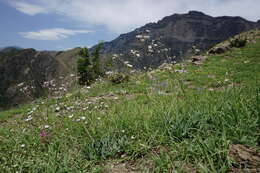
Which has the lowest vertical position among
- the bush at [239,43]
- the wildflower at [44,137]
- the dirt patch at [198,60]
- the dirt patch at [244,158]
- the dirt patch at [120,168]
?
the dirt patch at [120,168]

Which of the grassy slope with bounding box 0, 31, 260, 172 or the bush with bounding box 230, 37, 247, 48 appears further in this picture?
the bush with bounding box 230, 37, 247, 48

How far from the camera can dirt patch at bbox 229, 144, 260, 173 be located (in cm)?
239

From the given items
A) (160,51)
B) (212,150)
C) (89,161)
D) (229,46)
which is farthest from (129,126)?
→ (229,46)

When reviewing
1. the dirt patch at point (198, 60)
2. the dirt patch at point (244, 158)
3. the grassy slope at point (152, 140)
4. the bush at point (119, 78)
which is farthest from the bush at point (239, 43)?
the dirt patch at point (244, 158)

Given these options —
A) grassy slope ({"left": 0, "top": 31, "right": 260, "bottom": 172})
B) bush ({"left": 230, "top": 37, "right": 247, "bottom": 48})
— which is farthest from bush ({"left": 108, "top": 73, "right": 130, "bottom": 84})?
bush ({"left": 230, "top": 37, "right": 247, "bottom": 48})

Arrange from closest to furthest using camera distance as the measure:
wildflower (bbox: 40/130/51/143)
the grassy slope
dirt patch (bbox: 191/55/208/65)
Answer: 1. the grassy slope
2. wildflower (bbox: 40/130/51/143)
3. dirt patch (bbox: 191/55/208/65)

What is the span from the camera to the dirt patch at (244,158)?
2.39 metres

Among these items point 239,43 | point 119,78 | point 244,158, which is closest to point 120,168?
point 244,158

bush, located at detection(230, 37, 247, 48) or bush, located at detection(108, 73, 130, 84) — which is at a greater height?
bush, located at detection(230, 37, 247, 48)

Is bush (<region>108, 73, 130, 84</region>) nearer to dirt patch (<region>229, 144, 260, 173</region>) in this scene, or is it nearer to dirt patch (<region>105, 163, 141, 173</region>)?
dirt patch (<region>105, 163, 141, 173</region>)

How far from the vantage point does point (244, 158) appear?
2.52 metres

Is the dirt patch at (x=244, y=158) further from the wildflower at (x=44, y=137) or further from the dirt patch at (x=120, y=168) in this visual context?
the wildflower at (x=44, y=137)

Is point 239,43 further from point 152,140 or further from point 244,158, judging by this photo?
point 244,158

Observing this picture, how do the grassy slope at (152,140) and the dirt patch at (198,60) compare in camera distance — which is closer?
the grassy slope at (152,140)
